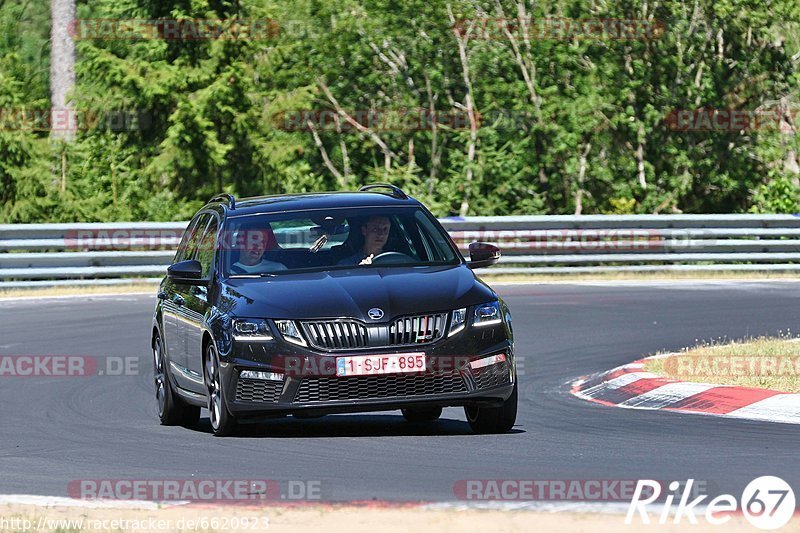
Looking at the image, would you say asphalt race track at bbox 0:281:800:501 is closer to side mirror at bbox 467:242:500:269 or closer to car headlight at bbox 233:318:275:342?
car headlight at bbox 233:318:275:342

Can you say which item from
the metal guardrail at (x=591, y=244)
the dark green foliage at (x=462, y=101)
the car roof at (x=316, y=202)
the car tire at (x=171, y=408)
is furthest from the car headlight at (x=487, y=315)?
the dark green foliage at (x=462, y=101)

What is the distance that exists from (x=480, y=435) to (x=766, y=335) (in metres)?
7.33

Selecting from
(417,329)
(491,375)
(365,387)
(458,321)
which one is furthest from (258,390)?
(491,375)

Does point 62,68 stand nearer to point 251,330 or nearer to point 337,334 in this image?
point 251,330

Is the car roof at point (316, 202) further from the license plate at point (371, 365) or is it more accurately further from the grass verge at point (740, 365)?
the grass verge at point (740, 365)

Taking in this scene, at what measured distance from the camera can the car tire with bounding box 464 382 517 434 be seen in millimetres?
10727

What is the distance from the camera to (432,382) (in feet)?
33.7

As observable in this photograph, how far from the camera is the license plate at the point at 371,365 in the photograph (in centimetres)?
1013

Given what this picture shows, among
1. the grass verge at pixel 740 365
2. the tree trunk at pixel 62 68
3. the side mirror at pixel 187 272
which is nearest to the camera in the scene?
the side mirror at pixel 187 272

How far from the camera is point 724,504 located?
7.48m

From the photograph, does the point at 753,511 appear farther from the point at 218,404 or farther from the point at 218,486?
the point at 218,404

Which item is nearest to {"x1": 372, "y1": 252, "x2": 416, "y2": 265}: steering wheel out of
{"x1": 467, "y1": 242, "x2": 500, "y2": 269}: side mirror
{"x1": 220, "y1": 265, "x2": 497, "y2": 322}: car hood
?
{"x1": 220, "y1": 265, "x2": 497, "y2": 322}: car hood

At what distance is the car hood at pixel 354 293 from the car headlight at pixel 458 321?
4 centimetres

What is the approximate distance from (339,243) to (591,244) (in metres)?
15.2
